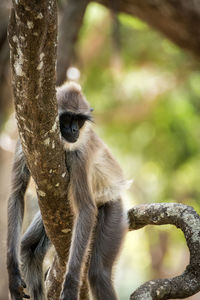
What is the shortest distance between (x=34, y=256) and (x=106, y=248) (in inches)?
30.4

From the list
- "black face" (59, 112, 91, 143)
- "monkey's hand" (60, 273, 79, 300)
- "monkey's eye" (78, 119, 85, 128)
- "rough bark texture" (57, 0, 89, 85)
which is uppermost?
"rough bark texture" (57, 0, 89, 85)

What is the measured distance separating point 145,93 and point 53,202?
38.3 feet

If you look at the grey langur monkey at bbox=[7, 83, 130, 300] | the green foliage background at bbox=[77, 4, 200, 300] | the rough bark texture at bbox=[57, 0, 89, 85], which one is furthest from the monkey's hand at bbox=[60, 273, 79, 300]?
the green foliage background at bbox=[77, 4, 200, 300]

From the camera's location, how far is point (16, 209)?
5.72 m

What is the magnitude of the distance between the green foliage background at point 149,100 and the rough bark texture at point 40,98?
10.1 metres

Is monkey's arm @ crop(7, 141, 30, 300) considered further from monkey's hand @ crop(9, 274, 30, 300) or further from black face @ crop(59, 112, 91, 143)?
black face @ crop(59, 112, 91, 143)

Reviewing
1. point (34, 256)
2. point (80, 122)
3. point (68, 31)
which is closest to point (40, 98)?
point (80, 122)

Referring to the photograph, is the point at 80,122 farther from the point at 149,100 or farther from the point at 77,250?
the point at 149,100

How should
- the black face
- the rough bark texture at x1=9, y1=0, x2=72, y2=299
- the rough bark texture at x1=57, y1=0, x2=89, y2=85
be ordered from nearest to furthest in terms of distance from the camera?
the rough bark texture at x1=9, y1=0, x2=72, y2=299 → the black face → the rough bark texture at x1=57, y1=0, x2=89, y2=85

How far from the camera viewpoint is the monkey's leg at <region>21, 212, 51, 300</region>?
584 centimetres

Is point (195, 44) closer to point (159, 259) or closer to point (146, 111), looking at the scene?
point (146, 111)

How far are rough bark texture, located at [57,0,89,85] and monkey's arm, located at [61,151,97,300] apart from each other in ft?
14.2

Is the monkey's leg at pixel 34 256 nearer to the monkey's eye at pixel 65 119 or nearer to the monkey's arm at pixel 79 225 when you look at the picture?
the monkey's arm at pixel 79 225

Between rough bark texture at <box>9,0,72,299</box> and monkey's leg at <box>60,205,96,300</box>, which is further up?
rough bark texture at <box>9,0,72,299</box>
